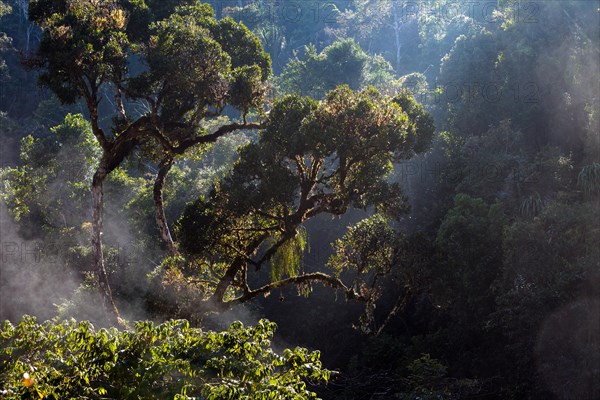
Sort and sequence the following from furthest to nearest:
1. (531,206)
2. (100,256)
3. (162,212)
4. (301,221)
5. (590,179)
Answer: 1. (531,206)
2. (590,179)
3. (162,212)
4. (100,256)
5. (301,221)

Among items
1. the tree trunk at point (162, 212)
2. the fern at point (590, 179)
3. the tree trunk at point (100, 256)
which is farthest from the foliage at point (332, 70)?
the tree trunk at point (100, 256)

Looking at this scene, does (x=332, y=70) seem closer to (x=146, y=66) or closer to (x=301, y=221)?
(x=146, y=66)

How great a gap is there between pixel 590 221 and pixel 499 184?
12.9ft

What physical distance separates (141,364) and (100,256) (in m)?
5.56

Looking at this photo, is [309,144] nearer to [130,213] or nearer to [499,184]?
[499,184]

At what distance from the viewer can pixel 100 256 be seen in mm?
9438

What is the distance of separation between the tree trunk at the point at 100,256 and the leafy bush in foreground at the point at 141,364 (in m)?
4.86

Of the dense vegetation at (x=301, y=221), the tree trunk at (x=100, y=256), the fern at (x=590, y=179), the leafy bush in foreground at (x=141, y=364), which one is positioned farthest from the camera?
the fern at (x=590, y=179)

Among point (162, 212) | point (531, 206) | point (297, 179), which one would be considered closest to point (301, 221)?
point (297, 179)

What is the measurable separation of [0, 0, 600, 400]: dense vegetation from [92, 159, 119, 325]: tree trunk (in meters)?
0.04

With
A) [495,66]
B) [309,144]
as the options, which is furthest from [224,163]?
[309,144]

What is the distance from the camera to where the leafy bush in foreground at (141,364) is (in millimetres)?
3980

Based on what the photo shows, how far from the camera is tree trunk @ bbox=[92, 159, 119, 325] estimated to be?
30.6 ft

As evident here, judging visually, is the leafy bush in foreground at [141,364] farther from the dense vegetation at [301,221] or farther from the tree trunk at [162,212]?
the tree trunk at [162,212]
